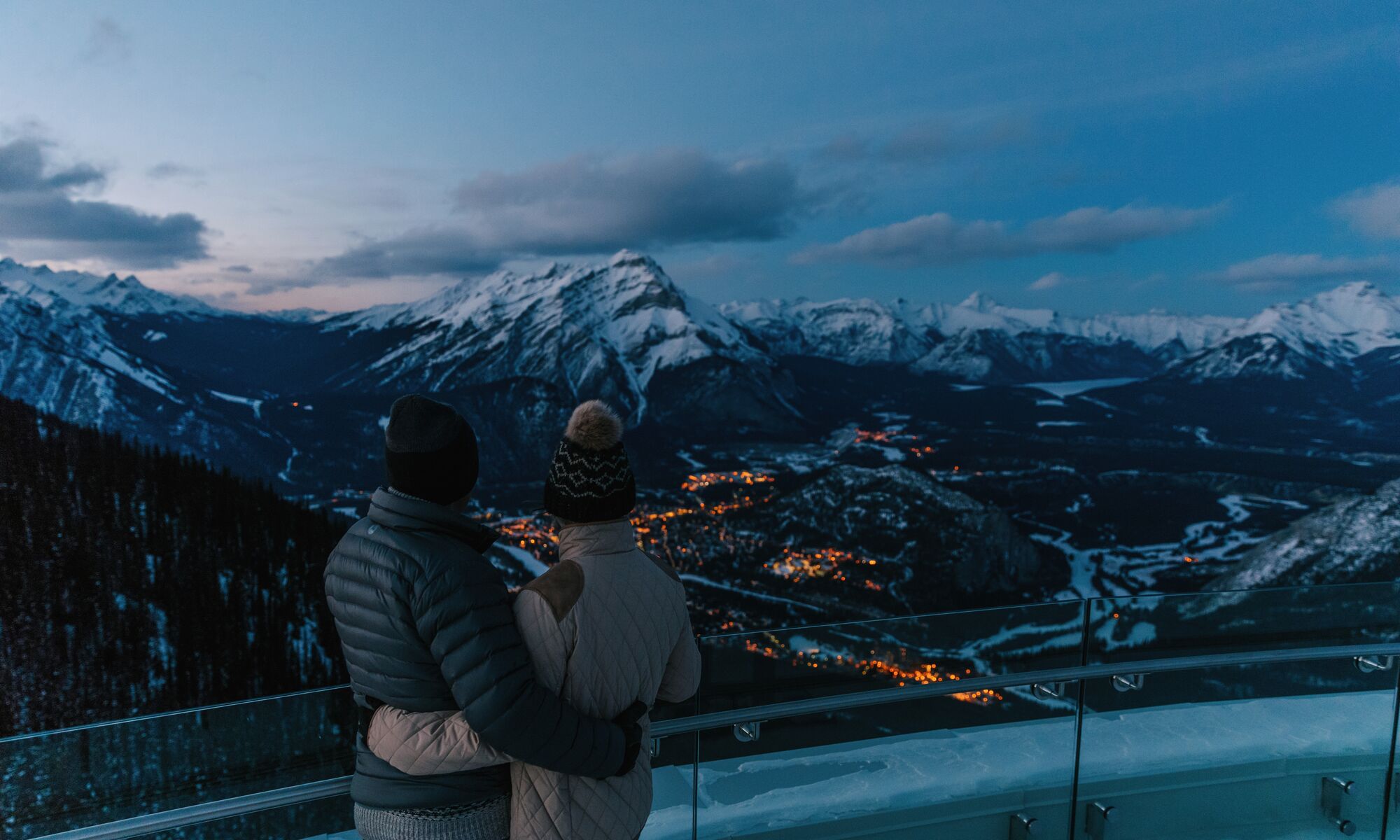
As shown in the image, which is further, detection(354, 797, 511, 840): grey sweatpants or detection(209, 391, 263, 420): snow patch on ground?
detection(209, 391, 263, 420): snow patch on ground

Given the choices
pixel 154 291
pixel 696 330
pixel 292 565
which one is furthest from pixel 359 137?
pixel 154 291

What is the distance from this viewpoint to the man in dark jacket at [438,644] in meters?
1.19

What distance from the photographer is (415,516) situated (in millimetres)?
1258

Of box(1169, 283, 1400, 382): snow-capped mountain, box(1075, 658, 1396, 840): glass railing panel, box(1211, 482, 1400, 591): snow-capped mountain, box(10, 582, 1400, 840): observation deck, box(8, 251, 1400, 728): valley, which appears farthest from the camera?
box(1169, 283, 1400, 382): snow-capped mountain

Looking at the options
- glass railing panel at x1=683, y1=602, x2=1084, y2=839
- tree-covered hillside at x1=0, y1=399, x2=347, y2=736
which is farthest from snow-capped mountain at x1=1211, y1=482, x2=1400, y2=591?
glass railing panel at x1=683, y1=602, x2=1084, y2=839

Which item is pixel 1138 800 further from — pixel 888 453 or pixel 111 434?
pixel 888 453

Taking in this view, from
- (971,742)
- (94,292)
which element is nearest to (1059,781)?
(971,742)

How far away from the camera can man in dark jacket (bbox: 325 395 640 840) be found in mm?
1191

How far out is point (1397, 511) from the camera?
3172 inches

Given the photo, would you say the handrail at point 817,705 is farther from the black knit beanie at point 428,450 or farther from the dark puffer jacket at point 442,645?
the black knit beanie at point 428,450

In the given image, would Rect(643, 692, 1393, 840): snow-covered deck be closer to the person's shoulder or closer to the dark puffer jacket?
the dark puffer jacket

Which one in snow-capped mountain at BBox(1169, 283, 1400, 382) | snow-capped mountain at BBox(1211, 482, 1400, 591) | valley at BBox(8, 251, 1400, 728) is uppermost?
snow-capped mountain at BBox(1169, 283, 1400, 382)

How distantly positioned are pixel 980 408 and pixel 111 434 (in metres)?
112

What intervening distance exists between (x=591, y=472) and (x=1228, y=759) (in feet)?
9.88
